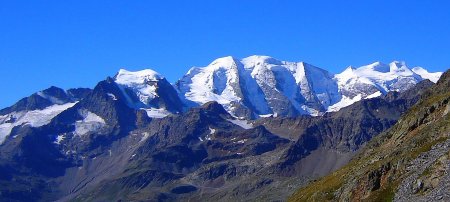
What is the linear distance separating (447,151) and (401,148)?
3266 cm

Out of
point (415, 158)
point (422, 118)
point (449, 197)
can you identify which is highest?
point (422, 118)

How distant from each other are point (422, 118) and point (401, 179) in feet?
160

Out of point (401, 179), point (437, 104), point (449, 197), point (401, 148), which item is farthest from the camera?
point (437, 104)

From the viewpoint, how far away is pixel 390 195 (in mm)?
133750

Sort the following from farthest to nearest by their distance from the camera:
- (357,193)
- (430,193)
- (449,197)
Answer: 1. (357,193)
2. (430,193)
3. (449,197)

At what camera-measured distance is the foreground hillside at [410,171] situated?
12225 centimetres

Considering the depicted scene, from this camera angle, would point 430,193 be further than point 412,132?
No

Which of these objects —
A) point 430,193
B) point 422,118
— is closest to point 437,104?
point 422,118

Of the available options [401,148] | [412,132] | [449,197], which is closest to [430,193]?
[449,197]

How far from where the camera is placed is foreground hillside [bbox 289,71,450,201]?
401 feet

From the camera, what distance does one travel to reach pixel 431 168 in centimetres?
12519

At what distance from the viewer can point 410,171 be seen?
135 m

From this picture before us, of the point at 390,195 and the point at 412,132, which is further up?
the point at 412,132

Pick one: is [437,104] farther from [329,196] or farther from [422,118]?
[329,196]
